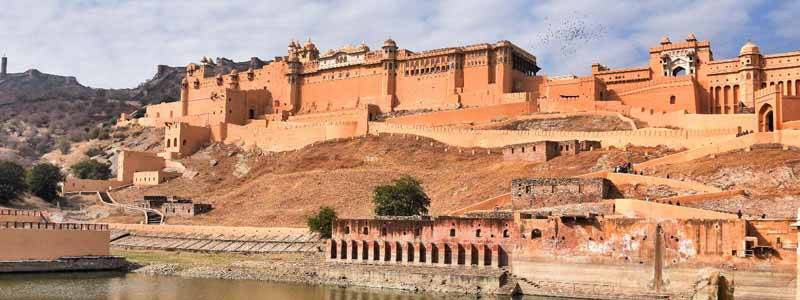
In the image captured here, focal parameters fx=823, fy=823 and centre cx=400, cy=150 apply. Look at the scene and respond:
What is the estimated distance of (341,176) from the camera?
183ft

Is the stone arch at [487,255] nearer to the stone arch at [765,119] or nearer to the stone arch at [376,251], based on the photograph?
the stone arch at [376,251]

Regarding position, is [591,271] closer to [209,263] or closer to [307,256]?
[307,256]

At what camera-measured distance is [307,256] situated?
3991 centimetres

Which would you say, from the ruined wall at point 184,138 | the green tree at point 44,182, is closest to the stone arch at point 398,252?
the green tree at point 44,182

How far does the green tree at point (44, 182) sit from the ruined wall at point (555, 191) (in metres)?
40.9

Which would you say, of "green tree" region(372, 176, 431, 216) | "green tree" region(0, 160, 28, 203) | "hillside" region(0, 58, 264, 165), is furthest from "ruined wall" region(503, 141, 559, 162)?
"hillside" region(0, 58, 264, 165)

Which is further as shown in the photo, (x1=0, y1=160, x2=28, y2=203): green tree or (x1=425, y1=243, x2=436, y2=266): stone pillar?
(x1=0, y1=160, x2=28, y2=203): green tree

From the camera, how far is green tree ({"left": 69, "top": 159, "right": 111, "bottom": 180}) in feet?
236

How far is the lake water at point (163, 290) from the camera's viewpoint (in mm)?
30422

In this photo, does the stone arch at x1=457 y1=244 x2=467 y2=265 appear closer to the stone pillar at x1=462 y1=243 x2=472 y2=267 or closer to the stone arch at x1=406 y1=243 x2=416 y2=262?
the stone pillar at x1=462 y1=243 x2=472 y2=267

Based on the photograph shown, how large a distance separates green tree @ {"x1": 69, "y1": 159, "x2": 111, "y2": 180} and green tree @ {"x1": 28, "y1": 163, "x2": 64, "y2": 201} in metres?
8.29

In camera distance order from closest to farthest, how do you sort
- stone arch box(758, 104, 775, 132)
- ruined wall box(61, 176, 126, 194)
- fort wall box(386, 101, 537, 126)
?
stone arch box(758, 104, 775, 132), fort wall box(386, 101, 537, 126), ruined wall box(61, 176, 126, 194)

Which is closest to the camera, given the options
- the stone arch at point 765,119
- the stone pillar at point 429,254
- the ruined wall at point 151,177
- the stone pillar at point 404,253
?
the stone pillar at point 429,254

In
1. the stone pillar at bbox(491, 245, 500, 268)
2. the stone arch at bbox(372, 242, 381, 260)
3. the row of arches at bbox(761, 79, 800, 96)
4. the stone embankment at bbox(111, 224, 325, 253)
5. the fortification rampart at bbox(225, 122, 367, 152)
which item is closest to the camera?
the stone pillar at bbox(491, 245, 500, 268)
